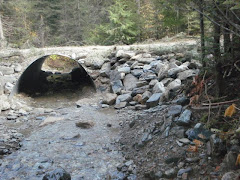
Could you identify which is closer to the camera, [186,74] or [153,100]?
[153,100]

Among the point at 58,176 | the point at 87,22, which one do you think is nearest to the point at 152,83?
the point at 58,176

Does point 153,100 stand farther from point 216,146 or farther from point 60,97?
point 60,97

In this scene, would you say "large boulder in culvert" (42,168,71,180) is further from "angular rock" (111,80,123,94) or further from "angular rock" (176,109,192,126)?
"angular rock" (111,80,123,94)

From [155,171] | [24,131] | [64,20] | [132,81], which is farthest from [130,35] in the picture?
[155,171]

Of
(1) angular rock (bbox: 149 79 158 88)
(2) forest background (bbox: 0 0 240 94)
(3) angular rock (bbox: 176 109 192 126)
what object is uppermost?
(2) forest background (bbox: 0 0 240 94)

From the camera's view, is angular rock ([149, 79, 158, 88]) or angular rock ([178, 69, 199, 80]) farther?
angular rock ([149, 79, 158, 88])

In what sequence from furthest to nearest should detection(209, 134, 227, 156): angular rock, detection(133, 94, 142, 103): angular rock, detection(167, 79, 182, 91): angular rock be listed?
detection(133, 94, 142, 103): angular rock, detection(167, 79, 182, 91): angular rock, detection(209, 134, 227, 156): angular rock

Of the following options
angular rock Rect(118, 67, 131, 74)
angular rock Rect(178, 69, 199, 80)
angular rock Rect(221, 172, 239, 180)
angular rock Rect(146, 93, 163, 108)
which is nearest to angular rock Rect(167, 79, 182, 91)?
angular rock Rect(178, 69, 199, 80)

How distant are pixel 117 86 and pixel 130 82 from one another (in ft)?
1.56

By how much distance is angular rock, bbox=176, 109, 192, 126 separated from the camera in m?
4.26

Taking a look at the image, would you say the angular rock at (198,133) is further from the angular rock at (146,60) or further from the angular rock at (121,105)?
the angular rock at (146,60)

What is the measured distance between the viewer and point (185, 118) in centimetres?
430

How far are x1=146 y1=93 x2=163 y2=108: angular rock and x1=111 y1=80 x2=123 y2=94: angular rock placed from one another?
1821mm

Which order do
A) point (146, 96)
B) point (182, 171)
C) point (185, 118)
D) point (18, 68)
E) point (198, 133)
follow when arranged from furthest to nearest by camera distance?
point (18, 68), point (146, 96), point (185, 118), point (198, 133), point (182, 171)
